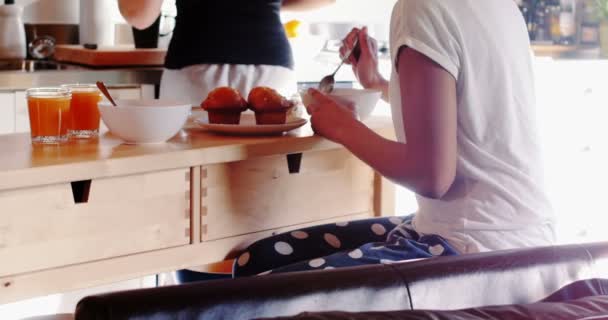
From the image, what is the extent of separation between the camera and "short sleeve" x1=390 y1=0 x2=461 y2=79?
1.39 m

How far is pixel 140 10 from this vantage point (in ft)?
7.69

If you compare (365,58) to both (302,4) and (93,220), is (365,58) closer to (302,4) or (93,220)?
(93,220)

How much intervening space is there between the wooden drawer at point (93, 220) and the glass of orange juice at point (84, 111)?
18cm

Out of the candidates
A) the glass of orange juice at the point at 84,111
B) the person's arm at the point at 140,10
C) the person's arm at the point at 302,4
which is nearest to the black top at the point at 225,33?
the person's arm at the point at 140,10

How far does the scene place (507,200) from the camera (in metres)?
1.47

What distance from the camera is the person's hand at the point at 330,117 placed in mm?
1567

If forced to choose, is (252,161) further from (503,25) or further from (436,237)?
(503,25)

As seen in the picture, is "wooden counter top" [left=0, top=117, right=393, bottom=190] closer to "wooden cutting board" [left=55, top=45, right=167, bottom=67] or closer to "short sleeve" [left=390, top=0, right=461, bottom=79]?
"short sleeve" [left=390, top=0, right=461, bottom=79]

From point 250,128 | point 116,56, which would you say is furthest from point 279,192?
point 116,56

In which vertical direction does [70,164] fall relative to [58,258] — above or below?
above

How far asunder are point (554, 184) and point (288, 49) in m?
1.58

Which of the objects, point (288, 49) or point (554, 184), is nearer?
point (288, 49)

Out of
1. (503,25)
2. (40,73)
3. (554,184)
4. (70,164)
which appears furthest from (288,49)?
(554,184)

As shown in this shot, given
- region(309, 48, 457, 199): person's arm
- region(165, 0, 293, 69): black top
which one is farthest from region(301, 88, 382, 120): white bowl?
region(165, 0, 293, 69): black top
